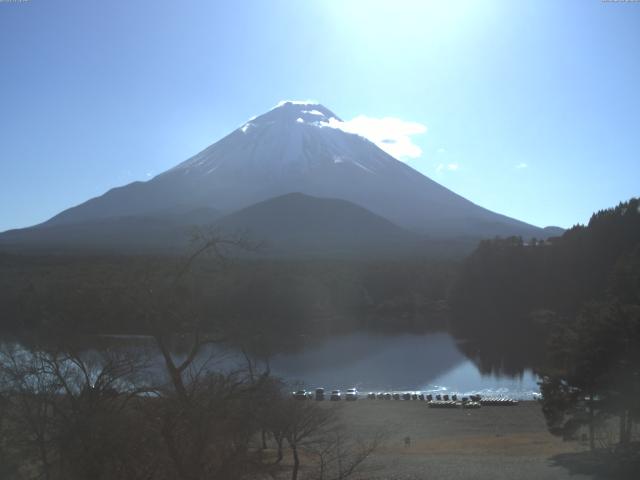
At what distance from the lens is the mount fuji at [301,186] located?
70.2m

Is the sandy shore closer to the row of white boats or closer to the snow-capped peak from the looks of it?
the row of white boats

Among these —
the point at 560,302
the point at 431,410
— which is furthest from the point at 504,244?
the point at 431,410

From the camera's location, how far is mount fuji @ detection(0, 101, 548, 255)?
230 ft

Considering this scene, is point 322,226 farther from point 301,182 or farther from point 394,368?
point 394,368

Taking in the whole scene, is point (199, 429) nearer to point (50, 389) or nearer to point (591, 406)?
point (50, 389)

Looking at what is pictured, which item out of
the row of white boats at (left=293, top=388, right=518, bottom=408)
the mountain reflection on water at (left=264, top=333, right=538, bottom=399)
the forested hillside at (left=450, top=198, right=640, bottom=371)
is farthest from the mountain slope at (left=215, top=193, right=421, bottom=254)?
the row of white boats at (left=293, top=388, right=518, bottom=408)

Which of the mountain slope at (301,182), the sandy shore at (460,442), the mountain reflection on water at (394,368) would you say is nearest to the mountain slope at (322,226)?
the mountain slope at (301,182)

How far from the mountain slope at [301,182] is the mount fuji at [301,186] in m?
0.13

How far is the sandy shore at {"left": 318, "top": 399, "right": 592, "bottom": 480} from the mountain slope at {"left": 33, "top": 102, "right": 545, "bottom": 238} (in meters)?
55.0

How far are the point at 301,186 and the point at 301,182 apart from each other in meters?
1.16

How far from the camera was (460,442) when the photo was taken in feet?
37.3

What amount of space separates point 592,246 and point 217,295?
23720 mm

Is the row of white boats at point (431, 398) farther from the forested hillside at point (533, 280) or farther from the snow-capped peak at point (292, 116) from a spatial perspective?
A: the snow-capped peak at point (292, 116)

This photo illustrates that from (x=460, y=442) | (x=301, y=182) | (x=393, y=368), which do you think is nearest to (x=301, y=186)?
(x=301, y=182)
